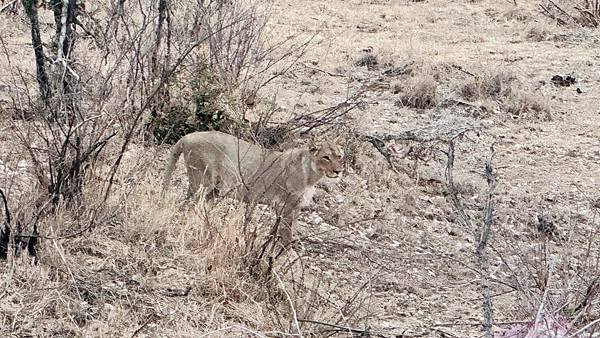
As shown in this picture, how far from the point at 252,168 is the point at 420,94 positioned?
499 cm

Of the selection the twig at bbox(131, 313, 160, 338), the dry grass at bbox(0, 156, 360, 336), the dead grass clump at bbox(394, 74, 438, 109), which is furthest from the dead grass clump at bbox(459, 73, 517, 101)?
the twig at bbox(131, 313, 160, 338)

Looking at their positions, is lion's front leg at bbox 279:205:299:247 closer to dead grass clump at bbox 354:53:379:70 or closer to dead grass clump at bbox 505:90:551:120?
dead grass clump at bbox 505:90:551:120


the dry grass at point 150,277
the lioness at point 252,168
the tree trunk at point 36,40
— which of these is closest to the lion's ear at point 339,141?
the lioness at point 252,168

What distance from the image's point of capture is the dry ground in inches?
166

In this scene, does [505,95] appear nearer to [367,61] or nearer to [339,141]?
[367,61]

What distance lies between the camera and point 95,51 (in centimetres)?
859

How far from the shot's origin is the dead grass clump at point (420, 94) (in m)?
10.4

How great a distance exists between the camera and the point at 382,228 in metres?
6.70

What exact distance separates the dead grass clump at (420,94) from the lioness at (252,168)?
4611 mm

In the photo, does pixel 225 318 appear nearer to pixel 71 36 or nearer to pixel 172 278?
pixel 172 278

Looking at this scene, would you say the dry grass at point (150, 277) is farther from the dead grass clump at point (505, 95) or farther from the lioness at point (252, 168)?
the dead grass clump at point (505, 95)

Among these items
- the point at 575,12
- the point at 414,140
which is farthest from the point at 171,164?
the point at 575,12

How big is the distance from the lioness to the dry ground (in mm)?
276

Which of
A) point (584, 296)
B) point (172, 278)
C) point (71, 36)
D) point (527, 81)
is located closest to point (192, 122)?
point (71, 36)
